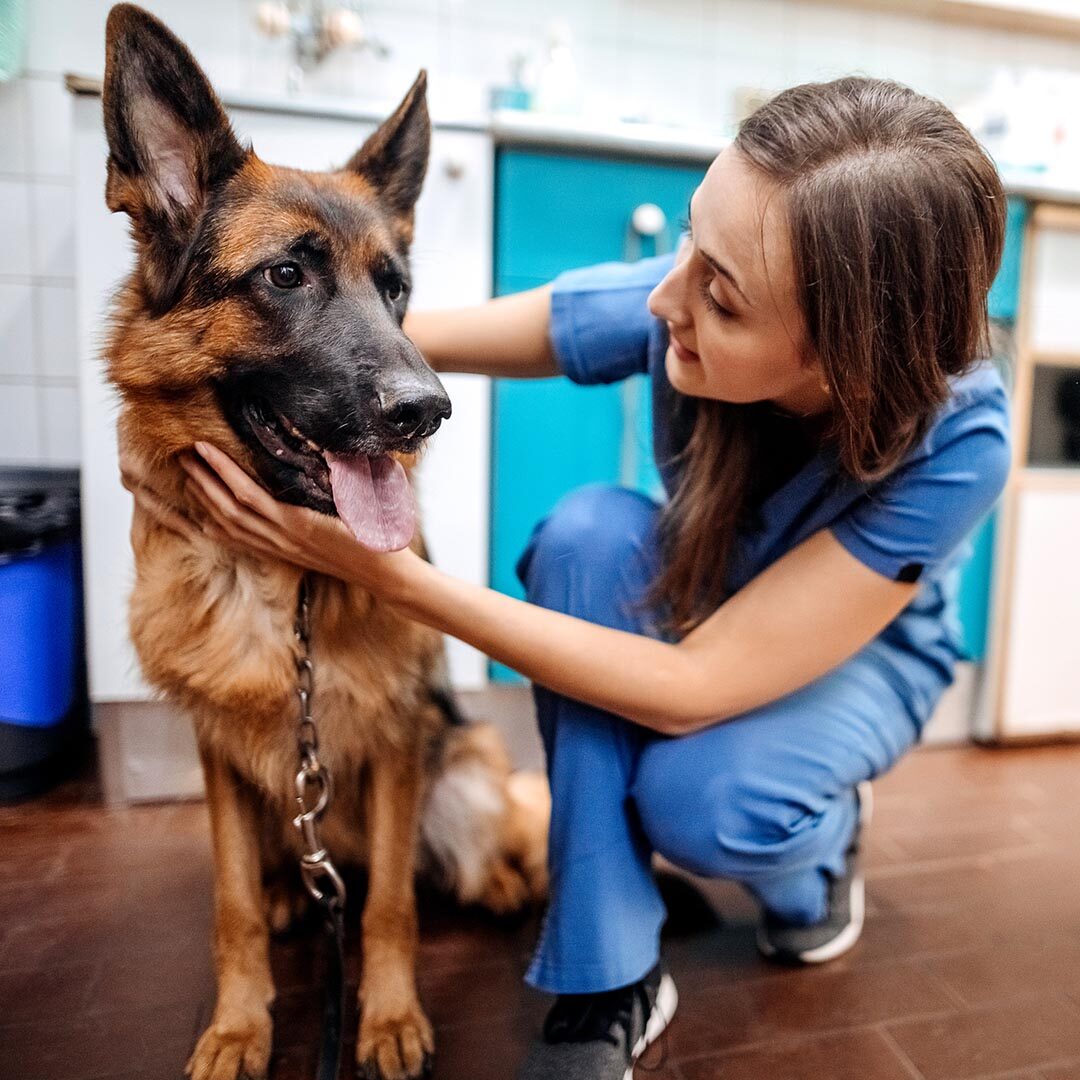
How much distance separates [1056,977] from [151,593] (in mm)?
1231

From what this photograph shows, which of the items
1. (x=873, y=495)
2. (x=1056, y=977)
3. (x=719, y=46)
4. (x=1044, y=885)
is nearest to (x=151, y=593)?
(x=873, y=495)

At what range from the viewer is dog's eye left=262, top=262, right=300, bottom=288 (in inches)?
33.7

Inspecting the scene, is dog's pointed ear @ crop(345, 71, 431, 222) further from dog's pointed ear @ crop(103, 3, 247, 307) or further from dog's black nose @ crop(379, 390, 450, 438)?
dog's black nose @ crop(379, 390, 450, 438)

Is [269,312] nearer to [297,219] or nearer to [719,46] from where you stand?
→ [297,219]

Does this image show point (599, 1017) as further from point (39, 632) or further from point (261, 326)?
point (261, 326)

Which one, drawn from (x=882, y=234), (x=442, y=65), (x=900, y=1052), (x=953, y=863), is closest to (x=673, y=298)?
(x=882, y=234)

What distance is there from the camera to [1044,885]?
1.36 m

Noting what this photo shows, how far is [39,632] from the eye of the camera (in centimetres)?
81

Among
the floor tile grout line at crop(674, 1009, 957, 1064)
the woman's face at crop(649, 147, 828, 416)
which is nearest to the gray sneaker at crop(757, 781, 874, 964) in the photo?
the floor tile grout line at crop(674, 1009, 957, 1064)

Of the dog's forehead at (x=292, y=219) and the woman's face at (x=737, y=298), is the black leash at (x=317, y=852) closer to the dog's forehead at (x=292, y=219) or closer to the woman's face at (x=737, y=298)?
the dog's forehead at (x=292, y=219)

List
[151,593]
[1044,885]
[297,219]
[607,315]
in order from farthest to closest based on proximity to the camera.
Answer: [1044,885], [607,315], [151,593], [297,219]

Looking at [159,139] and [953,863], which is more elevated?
[159,139]

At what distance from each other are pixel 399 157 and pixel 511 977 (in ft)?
3.33

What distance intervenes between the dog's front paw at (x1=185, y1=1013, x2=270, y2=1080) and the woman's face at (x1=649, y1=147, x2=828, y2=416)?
842 mm
